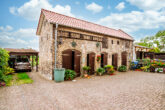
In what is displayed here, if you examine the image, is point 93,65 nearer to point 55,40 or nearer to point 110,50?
point 110,50

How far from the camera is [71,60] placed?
8.34 metres

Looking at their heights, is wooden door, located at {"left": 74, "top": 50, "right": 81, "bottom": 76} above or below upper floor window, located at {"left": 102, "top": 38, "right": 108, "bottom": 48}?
below

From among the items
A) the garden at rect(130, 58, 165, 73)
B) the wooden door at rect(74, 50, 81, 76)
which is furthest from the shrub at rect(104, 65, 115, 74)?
the garden at rect(130, 58, 165, 73)

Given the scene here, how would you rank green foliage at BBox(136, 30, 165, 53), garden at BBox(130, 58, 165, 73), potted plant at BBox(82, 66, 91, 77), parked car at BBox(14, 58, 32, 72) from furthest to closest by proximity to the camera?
green foliage at BBox(136, 30, 165, 53)
garden at BBox(130, 58, 165, 73)
parked car at BBox(14, 58, 32, 72)
potted plant at BBox(82, 66, 91, 77)

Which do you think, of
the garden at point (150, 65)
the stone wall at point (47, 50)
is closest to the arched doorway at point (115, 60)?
the garden at point (150, 65)

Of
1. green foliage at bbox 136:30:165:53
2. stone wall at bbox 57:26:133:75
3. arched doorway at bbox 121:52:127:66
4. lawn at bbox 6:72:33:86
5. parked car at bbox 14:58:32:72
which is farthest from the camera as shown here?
green foliage at bbox 136:30:165:53

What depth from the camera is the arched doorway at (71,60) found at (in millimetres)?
7876

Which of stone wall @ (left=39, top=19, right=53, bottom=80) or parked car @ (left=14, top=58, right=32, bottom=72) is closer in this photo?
stone wall @ (left=39, top=19, right=53, bottom=80)

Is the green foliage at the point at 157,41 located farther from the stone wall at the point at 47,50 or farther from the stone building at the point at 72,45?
the stone wall at the point at 47,50

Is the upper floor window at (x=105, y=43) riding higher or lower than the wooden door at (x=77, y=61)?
higher

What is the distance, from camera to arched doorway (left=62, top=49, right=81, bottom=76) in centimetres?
788

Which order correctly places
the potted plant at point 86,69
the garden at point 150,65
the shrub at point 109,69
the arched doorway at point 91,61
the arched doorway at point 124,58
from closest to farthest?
the potted plant at point 86,69 < the arched doorway at point 91,61 < the shrub at point 109,69 < the garden at point 150,65 < the arched doorway at point 124,58

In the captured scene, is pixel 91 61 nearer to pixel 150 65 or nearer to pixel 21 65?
pixel 21 65

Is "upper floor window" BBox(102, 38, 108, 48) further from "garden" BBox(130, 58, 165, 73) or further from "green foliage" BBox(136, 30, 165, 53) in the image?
"green foliage" BBox(136, 30, 165, 53)
